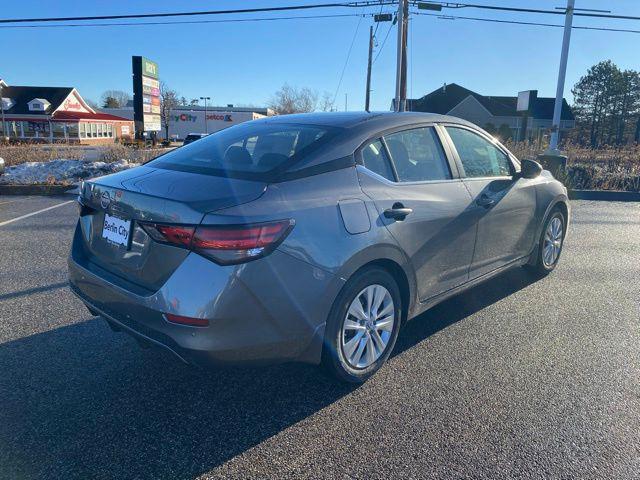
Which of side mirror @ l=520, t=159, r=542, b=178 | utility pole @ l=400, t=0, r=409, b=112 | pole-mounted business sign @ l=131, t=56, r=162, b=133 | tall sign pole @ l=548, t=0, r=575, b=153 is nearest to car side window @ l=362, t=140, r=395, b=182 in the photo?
side mirror @ l=520, t=159, r=542, b=178

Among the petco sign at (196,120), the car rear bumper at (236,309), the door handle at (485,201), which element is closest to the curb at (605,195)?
the door handle at (485,201)

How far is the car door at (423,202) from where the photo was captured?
3.05 meters

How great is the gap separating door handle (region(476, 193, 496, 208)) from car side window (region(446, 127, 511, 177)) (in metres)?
0.19

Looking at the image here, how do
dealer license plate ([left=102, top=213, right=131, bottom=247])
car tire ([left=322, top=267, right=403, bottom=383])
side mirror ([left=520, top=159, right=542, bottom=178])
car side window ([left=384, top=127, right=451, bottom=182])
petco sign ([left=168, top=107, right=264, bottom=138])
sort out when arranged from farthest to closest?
petco sign ([left=168, top=107, right=264, bottom=138])
side mirror ([left=520, top=159, right=542, bottom=178])
car side window ([left=384, top=127, right=451, bottom=182])
car tire ([left=322, top=267, right=403, bottom=383])
dealer license plate ([left=102, top=213, right=131, bottom=247])

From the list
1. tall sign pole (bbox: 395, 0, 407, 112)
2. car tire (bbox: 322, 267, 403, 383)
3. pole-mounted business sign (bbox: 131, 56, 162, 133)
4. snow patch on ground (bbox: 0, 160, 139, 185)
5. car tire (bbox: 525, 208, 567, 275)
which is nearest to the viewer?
car tire (bbox: 322, 267, 403, 383)

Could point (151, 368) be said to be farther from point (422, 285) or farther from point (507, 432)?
point (507, 432)

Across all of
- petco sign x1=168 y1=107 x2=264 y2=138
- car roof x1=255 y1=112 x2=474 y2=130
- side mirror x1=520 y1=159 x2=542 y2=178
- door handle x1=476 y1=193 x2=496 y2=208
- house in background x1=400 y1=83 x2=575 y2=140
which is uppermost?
house in background x1=400 y1=83 x2=575 y2=140

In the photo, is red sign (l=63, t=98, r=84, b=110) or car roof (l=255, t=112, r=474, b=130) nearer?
car roof (l=255, t=112, r=474, b=130)

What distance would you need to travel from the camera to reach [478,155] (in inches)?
161

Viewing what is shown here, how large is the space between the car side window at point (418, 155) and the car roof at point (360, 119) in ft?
0.29

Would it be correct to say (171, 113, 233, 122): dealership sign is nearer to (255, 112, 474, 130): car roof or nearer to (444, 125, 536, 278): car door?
(444, 125, 536, 278): car door

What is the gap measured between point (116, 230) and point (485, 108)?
5687cm

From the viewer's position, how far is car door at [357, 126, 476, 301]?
120 inches

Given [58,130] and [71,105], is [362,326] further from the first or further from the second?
[71,105]
